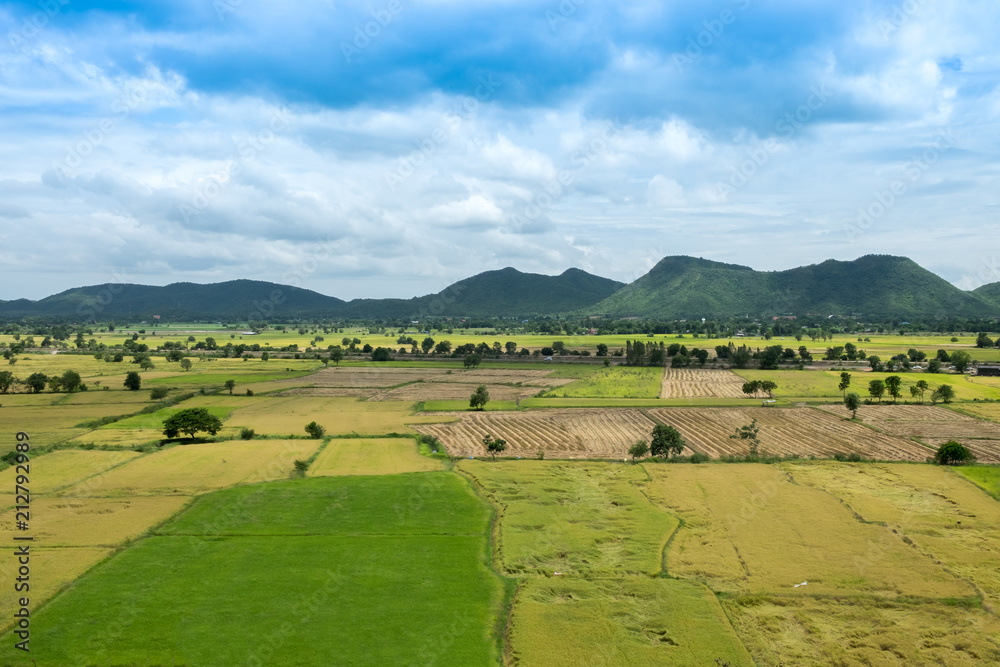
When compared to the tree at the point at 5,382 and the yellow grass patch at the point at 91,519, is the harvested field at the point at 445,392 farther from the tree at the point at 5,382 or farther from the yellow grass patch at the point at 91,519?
the tree at the point at 5,382

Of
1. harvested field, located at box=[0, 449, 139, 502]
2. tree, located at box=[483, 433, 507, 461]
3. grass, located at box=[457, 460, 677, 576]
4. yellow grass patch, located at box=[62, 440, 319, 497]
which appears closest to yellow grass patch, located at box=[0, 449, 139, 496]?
harvested field, located at box=[0, 449, 139, 502]

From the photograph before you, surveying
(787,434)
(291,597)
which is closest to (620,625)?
(291,597)

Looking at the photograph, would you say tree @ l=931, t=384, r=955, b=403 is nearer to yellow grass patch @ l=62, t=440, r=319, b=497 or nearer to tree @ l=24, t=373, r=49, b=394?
yellow grass patch @ l=62, t=440, r=319, b=497

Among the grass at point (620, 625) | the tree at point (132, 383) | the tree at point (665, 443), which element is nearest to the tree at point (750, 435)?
the tree at point (665, 443)

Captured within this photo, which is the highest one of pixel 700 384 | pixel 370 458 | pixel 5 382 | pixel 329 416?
pixel 5 382

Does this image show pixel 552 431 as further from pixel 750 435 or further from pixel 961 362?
pixel 961 362

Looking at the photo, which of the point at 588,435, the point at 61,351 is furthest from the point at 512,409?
the point at 61,351
